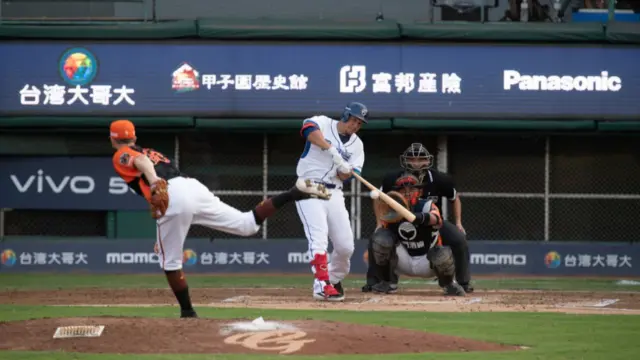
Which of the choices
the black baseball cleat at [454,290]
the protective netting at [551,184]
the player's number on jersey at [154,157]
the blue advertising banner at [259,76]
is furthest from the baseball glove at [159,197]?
the protective netting at [551,184]

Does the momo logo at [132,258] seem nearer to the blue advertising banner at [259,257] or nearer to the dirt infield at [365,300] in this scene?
the blue advertising banner at [259,257]

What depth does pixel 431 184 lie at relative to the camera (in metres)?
13.7

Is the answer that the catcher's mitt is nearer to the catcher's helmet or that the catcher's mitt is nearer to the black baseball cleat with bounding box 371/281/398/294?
the black baseball cleat with bounding box 371/281/398/294

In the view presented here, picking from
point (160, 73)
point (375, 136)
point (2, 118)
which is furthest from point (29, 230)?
point (375, 136)

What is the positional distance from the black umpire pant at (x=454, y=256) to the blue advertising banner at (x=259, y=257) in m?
5.93

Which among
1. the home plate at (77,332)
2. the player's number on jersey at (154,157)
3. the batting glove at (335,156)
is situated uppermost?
the player's number on jersey at (154,157)

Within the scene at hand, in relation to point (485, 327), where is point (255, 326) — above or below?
above

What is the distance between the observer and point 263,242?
2011 cm

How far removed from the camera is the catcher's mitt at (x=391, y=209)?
44.1 feet

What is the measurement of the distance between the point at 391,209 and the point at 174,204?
3.78 metres

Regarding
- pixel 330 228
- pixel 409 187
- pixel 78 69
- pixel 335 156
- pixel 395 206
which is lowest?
pixel 330 228

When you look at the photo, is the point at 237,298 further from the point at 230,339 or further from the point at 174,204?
the point at 230,339

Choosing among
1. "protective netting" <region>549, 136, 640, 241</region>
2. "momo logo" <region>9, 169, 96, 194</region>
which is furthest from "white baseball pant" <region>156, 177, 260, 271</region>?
"protective netting" <region>549, 136, 640, 241</region>

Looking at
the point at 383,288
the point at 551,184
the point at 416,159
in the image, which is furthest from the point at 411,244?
the point at 551,184
